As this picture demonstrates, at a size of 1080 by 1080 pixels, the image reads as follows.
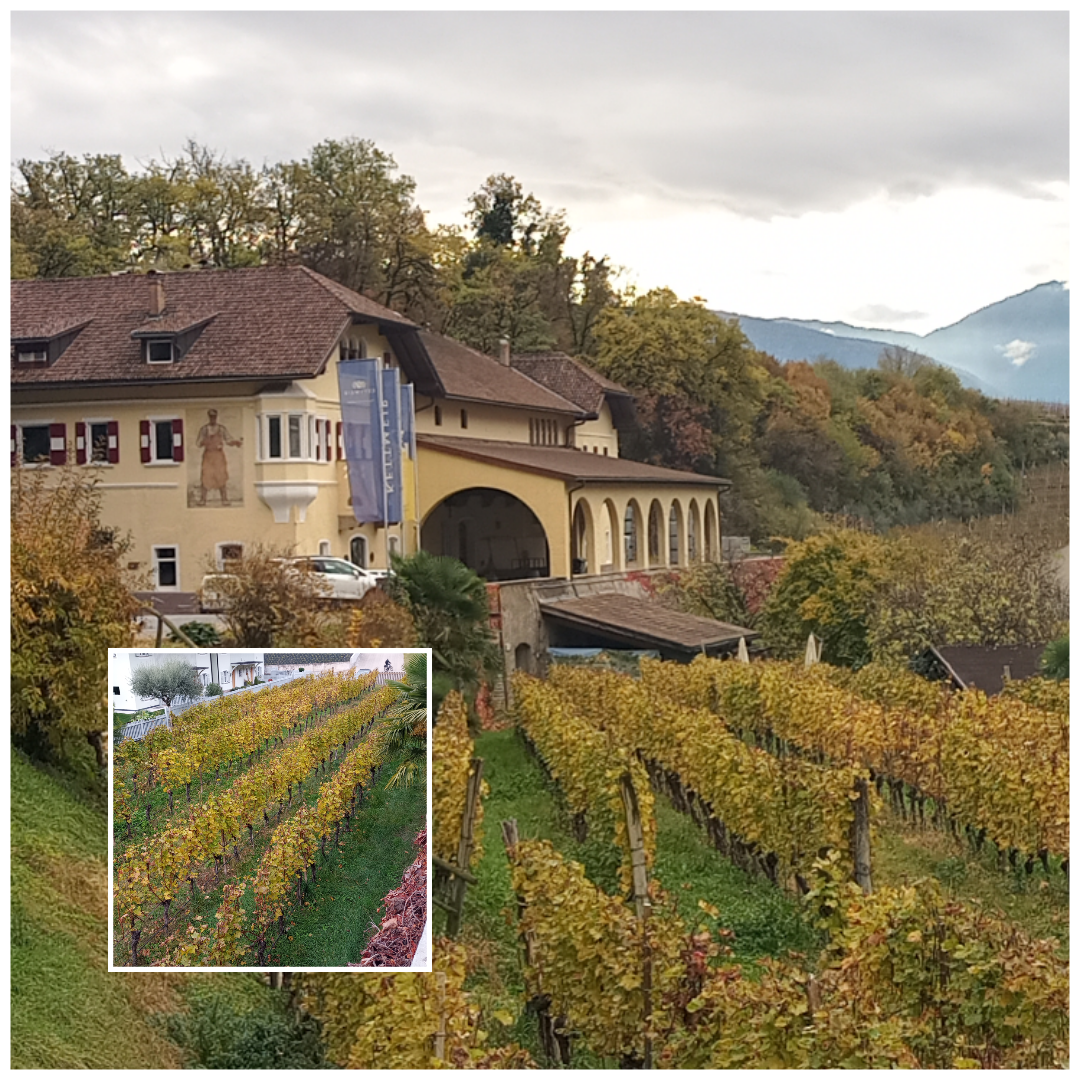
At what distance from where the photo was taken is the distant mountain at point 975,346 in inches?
1313

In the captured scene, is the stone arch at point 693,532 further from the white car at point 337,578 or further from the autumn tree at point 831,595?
the white car at point 337,578

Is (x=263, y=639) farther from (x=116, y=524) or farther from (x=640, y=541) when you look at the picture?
(x=640, y=541)

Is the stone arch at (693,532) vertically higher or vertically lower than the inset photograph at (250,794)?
higher

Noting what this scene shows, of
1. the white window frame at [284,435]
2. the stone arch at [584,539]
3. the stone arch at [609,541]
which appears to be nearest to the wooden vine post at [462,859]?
the white window frame at [284,435]

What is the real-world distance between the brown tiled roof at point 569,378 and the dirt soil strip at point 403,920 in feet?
85.4

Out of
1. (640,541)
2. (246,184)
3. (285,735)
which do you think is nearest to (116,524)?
(640,541)

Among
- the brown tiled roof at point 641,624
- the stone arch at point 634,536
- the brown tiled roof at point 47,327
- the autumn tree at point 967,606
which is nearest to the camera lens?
the autumn tree at point 967,606

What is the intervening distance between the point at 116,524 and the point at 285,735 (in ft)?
54.9

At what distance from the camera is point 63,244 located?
2889cm

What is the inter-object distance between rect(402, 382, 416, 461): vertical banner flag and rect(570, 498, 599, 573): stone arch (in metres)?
2.77

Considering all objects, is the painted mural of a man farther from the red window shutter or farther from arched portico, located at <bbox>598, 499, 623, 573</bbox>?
arched portico, located at <bbox>598, 499, 623, 573</bbox>

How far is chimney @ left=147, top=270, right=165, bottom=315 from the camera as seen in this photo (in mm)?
22188

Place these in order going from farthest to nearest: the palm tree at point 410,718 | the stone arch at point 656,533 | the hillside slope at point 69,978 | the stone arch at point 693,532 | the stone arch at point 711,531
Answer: the stone arch at point 711,531
the stone arch at point 693,532
the stone arch at point 656,533
the hillside slope at point 69,978
the palm tree at point 410,718

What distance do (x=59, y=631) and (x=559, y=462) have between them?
53.8 feet
